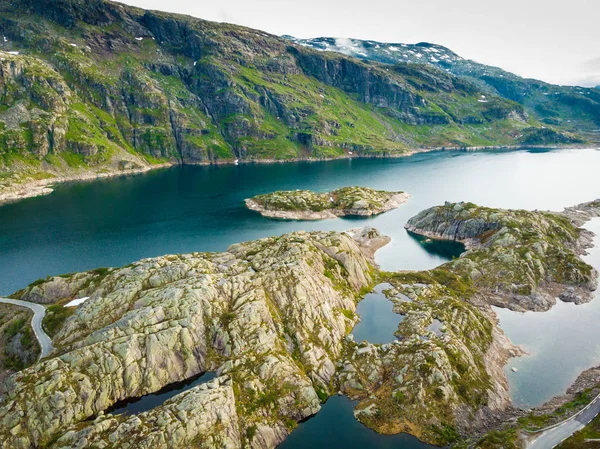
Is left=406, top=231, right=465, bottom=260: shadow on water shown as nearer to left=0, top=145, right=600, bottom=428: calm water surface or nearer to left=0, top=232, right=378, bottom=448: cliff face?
left=0, top=145, right=600, bottom=428: calm water surface

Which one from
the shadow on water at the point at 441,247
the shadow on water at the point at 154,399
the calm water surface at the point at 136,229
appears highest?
the shadow on water at the point at 154,399

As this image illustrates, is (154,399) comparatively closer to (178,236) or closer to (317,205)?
(178,236)

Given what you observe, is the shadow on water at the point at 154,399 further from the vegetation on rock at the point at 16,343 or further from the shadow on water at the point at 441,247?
the shadow on water at the point at 441,247

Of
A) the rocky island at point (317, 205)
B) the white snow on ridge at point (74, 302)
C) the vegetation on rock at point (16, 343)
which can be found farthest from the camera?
the rocky island at point (317, 205)

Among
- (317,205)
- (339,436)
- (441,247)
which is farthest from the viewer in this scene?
(317,205)

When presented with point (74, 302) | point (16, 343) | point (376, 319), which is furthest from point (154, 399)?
point (376, 319)

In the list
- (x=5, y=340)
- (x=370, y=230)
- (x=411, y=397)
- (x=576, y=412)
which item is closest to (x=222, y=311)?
(x=411, y=397)

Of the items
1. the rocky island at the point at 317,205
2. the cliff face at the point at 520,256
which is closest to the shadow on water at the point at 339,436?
the cliff face at the point at 520,256
